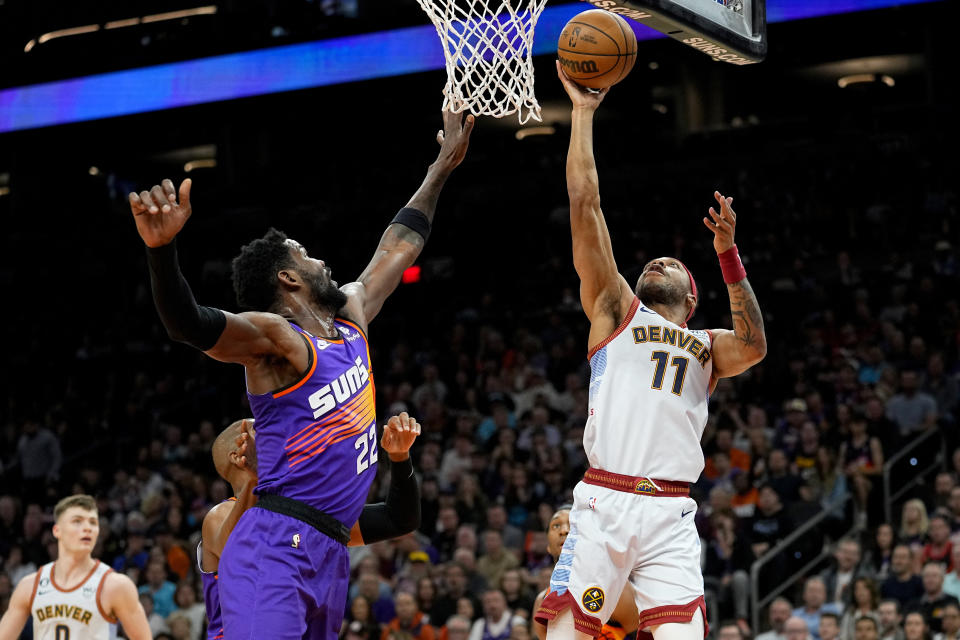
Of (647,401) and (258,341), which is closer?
(258,341)

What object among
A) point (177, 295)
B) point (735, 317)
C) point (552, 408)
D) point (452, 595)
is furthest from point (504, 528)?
point (177, 295)

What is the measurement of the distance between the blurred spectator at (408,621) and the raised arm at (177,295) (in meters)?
7.11

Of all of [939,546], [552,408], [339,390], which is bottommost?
[939,546]

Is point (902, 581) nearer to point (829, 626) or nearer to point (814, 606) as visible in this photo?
point (814, 606)

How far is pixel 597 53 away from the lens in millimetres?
5277

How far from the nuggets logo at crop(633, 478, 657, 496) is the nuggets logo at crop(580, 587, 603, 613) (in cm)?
43

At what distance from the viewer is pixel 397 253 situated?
530cm

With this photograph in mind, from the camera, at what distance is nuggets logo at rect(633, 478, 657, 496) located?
5.00 meters

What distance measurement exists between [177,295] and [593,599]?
2103 millimetres

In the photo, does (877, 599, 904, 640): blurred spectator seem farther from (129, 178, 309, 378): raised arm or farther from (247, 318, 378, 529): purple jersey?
(129, 178, 309, 378): raised arm

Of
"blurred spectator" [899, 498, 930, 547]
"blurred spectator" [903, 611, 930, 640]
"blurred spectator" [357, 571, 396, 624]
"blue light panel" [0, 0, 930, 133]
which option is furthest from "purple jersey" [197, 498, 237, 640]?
"blue light panel" [0, 0, 930, 133]

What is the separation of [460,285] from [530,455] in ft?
19.6

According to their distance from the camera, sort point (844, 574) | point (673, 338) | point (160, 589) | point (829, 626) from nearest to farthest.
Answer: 1. point (673, 338)
2. point (829, 626)
3. point (844, 574)
4. point (160, 589)

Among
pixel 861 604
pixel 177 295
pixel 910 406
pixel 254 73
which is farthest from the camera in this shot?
pixel 254 73
